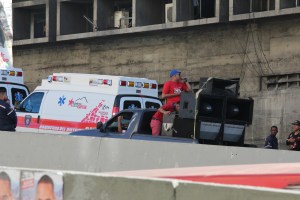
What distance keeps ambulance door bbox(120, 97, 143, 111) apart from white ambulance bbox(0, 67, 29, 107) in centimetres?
379

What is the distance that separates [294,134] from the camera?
59.2ft

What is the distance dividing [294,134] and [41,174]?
12527 millimetres

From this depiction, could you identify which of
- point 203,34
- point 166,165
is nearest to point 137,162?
point 166,165

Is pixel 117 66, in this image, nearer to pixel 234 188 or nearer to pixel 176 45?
pixel 176 45

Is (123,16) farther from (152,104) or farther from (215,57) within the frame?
(152,104)

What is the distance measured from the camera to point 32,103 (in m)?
20.4

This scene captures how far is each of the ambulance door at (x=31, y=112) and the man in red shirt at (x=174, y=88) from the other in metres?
5.46

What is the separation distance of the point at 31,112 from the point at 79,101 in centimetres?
132

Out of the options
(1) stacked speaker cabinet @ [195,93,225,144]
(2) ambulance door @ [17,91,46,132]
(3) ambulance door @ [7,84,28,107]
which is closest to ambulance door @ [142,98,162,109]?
(2) ambulance door @ [17,91,46,132]

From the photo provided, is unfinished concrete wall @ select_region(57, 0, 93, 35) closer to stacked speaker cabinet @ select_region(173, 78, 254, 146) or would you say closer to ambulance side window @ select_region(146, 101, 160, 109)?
ambulance side window @ select_region(146, 101, 160, 109)

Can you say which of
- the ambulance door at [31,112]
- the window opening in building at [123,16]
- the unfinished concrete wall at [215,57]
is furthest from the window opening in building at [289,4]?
the ambulance door at [31,112]

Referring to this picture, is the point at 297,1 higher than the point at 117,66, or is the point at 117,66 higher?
the point at 297,1

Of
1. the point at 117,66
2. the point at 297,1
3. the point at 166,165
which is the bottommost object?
the point at 166,165

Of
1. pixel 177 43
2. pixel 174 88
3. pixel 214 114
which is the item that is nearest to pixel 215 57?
pixel 177 43
